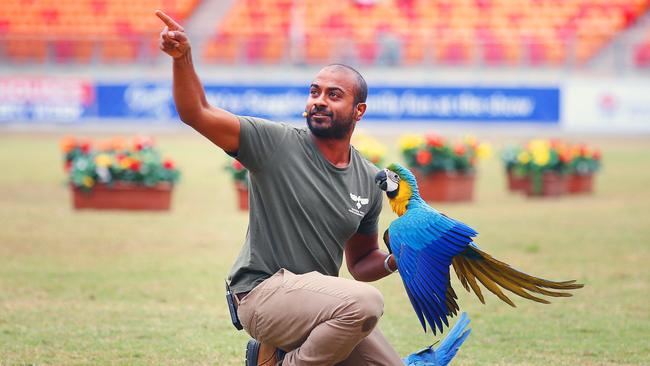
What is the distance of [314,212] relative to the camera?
496cm

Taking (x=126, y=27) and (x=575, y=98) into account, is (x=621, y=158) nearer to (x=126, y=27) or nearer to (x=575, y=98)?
(x=575, y=98)

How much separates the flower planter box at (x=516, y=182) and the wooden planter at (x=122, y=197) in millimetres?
5641

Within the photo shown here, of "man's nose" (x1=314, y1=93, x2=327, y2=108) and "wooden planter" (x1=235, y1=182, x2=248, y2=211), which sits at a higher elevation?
"man's nose" (x1=314, y1=93, x2=327, y2=108)

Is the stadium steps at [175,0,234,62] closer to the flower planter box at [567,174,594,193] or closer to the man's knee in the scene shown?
the flower planter box at [567,174,594,193]

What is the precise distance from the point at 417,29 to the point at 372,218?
2612 cm

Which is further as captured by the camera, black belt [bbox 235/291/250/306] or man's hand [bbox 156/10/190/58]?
black belt [bbox 235/291/250/306]

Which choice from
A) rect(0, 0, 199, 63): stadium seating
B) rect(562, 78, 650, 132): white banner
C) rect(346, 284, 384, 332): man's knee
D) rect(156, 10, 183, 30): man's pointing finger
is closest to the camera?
rect(156, 10, 183, 30): man's pointing finger

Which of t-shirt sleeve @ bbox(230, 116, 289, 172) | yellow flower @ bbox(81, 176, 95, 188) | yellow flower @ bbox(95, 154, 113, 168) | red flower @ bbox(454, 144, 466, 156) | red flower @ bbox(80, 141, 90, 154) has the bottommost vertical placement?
red flower @ bbox(454, 144, 466, 156)

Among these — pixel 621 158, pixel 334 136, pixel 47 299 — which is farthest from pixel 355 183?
pixel 621 158

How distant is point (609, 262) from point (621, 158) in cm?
1286

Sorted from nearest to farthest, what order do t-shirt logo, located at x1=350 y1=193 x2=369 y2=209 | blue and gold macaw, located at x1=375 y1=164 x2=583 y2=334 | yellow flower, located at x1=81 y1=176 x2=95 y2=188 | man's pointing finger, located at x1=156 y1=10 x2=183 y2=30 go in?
man's pointing finger, located at x1=156 y1=10 x2=183 y2=30
blue and gold macaw, located at x1=375 y1=164 x2=583 y2=334
t-shirt logo, located at x1=350 y1=193 x2=369 y2=209
yellow flower, located at x1=81 y1=176 x2=95 y2=188

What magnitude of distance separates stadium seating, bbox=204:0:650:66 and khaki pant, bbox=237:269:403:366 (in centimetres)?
2185

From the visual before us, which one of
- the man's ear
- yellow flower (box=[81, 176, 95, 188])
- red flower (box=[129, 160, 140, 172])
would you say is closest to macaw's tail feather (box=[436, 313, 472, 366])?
the man's ear

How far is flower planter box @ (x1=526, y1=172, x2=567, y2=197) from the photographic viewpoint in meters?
16.1
